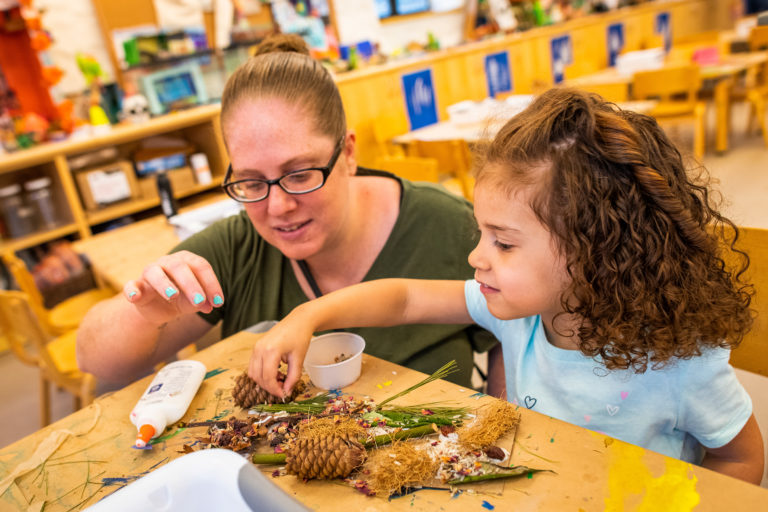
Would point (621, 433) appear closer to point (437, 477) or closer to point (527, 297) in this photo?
point (527, 297)

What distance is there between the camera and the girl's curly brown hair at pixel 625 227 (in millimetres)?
764

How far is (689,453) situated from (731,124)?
604 cm

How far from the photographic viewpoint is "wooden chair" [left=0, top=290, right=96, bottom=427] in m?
2.00

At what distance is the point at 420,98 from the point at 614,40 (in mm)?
3344

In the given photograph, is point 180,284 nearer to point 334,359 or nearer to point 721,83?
point 334,359

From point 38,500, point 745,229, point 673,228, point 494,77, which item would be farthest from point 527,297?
point 494,77

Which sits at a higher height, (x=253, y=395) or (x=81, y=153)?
(x=81, y=153)

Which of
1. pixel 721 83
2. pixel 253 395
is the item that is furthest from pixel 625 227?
pixel 721 83

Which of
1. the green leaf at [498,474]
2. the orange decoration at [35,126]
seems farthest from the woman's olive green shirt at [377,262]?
the orange decoration at [35,126]

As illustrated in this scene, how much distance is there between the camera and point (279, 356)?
34.0 inches

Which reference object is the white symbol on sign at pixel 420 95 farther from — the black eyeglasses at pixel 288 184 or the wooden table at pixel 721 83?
the black eyeglasses at pixel 288 184

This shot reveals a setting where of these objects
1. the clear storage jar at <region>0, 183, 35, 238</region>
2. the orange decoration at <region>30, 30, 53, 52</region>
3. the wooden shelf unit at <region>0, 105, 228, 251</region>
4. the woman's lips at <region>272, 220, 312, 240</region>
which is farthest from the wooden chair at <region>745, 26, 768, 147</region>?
the clear storage jar at <region>0, 183, 35, 238</region>

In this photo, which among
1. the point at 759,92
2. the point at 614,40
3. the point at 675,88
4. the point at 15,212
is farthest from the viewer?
the point at 614,40

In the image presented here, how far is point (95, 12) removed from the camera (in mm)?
3801
